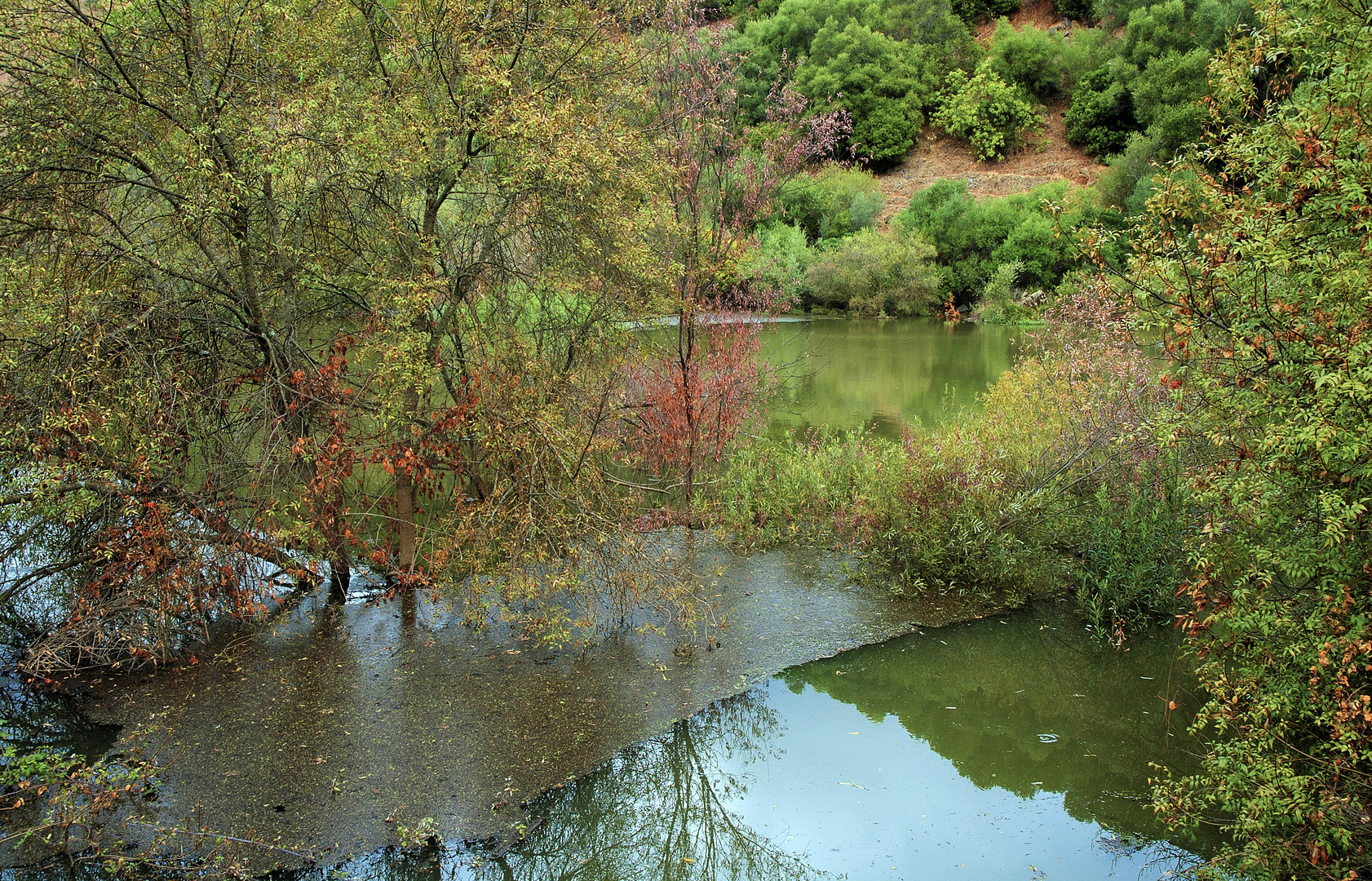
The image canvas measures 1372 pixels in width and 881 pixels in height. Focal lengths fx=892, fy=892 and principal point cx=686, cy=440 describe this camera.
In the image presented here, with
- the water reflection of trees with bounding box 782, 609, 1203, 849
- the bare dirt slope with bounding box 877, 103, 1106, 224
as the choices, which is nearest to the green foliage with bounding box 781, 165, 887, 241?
the bare dirt slope with bounding box 877, 103, 1106, 224

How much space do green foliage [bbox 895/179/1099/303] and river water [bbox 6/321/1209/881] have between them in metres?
30.8

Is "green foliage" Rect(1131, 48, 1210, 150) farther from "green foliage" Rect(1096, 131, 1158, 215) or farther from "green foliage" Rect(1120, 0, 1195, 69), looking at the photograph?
"green foliage" Rect(1120, 0, 1195, 69)

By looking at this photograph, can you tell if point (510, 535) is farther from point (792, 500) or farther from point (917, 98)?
point (917, 98)

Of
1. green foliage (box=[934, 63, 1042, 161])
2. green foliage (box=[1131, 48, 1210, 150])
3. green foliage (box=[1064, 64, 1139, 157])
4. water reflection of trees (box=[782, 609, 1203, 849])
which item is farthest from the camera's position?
green foliage (box=[934, 63, 1042, 161])

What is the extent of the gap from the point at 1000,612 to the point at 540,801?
14.0 feet

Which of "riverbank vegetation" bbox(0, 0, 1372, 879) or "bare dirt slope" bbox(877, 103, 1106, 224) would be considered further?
"bare dirt slope" bbox(877, 103, 1106, 224)

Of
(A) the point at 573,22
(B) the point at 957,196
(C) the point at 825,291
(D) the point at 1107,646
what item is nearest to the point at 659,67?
(A) the point at 573,22

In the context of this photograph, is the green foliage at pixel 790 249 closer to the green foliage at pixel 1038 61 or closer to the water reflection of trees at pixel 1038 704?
the green foliage at pixel 1038 61

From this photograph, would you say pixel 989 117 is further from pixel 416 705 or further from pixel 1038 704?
pixel 416 705

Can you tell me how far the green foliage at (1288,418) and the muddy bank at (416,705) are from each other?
296cm

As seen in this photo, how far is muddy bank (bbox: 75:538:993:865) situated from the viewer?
450 centimetres

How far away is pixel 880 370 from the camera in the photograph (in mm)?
20500

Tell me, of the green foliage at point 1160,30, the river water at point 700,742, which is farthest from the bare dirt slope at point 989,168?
the river water at point 700,742

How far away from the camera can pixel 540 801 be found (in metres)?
4.65
